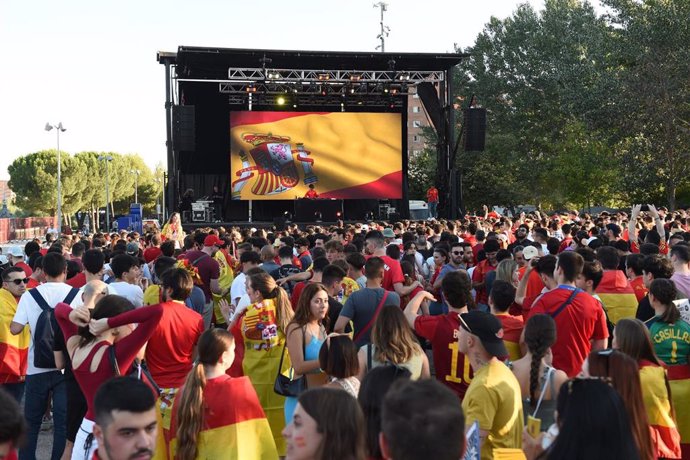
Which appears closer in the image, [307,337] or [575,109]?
[307,337]

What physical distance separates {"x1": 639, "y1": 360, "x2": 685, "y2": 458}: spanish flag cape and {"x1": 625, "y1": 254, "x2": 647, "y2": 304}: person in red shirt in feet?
9.59

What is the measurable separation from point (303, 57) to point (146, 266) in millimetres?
14406

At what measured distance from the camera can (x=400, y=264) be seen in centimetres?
885

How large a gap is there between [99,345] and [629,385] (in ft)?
8.83

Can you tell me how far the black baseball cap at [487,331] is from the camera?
3.95 meters

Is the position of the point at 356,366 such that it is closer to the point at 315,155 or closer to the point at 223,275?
the point at 223,275

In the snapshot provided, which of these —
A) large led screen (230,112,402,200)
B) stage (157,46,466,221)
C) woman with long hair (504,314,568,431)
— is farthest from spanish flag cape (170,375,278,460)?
large led screen (230,112,402,200)

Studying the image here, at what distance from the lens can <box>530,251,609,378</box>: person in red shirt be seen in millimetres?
5461

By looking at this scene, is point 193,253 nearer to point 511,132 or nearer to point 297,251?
point 297,251

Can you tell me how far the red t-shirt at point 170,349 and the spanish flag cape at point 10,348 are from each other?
1.77 m

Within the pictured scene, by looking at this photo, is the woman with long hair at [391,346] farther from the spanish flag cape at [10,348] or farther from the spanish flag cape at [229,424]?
the spanish flag cape at [10,348]

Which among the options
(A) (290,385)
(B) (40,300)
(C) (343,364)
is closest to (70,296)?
(B) (40,300)

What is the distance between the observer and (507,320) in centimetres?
538

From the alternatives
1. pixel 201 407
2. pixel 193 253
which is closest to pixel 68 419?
pixel 201 407
